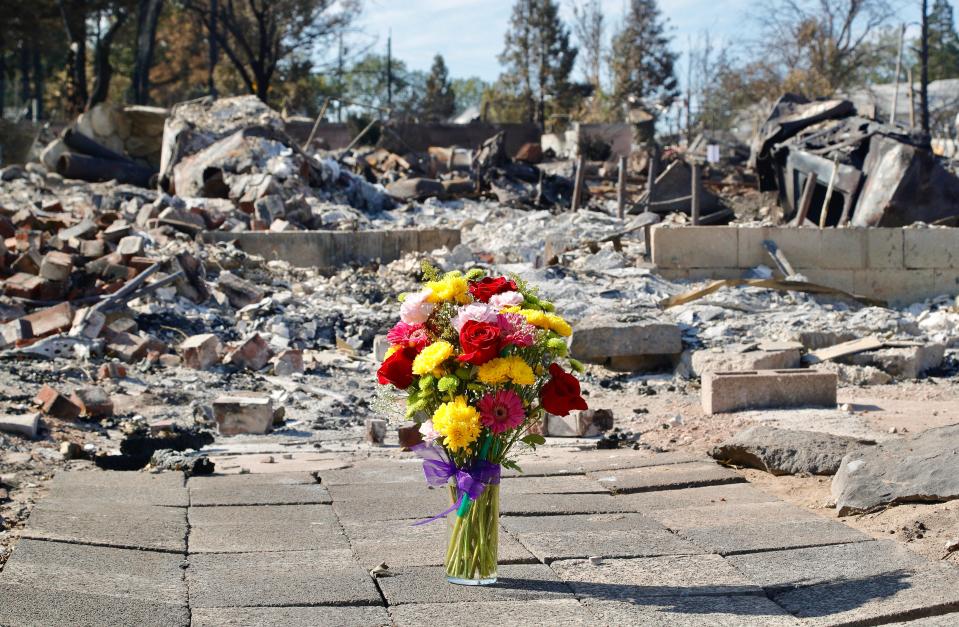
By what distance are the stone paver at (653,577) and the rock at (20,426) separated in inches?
147

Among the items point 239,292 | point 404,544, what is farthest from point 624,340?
point 404,544

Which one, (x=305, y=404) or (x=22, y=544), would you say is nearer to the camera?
(x=22, y=544)

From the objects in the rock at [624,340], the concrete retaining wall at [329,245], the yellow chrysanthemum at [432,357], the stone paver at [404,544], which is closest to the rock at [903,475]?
the stone paver at [404,544]

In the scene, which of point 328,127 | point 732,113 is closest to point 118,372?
point 328,127

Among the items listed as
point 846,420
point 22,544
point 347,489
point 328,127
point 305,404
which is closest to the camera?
point 22,544

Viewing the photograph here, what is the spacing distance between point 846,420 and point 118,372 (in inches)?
209

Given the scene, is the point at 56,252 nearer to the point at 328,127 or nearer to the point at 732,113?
the point at 328,127

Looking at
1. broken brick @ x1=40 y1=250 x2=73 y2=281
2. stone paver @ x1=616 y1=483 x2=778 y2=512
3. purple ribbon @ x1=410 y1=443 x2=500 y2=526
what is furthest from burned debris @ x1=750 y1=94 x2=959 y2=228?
purple ribbon @ x1=410 y1=443 x2=500 y2=526

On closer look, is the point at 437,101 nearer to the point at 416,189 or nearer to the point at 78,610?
the point at 416,189

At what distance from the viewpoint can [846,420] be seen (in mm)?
6855

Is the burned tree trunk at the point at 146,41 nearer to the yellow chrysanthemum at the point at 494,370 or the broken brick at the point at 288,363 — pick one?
the broken brick at the point at 288,363

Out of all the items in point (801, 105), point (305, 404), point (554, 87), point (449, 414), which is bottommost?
point (305, 404)

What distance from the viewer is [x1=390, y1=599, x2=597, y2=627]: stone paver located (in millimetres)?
3410

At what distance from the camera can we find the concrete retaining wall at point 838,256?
12336 mm
